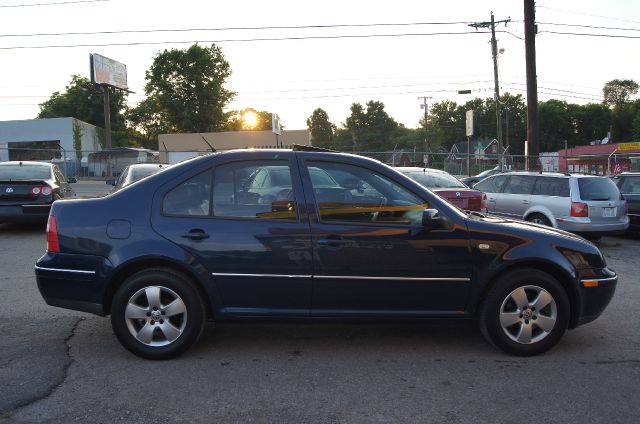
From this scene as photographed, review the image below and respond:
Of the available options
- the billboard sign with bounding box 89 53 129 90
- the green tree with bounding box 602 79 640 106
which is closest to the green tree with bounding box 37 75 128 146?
the billboard sign with bounding box 89 53 129 90

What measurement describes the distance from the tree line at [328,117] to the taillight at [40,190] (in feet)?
160

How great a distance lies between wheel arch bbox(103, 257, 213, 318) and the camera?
13.4 ft

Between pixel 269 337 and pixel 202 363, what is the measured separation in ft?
2.61

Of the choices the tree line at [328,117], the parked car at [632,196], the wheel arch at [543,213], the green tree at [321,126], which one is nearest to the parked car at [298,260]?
the wheel arch at [543,213]

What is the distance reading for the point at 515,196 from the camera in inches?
432

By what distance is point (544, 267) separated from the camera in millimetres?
4281

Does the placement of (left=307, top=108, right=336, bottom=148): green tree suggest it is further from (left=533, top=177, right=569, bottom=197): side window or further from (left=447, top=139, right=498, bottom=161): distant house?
(left=533, top=177, right=569, bottom=197): side window

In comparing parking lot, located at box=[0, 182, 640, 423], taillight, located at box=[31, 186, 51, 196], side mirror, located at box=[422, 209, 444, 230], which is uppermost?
taillight, located at box=[31, 186, 51, 196]

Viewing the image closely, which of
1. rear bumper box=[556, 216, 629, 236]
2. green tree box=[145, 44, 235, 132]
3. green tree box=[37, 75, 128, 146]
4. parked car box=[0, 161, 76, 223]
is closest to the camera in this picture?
rear bumper box=[556, 216, 629, 236]

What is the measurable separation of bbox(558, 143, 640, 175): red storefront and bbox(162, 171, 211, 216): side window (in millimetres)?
10580

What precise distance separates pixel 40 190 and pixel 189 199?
24.6ft

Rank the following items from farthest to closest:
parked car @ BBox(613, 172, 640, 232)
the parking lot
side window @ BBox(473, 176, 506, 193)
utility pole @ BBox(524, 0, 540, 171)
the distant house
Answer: the distant house < utility pole @ BBox(524, 0, 540, 171) < side window @ BBox(473, 176, 506, 193) < parked car @ BBox(613, 172, 640, 232) < the parking lot

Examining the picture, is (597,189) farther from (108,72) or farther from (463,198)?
(108,72)

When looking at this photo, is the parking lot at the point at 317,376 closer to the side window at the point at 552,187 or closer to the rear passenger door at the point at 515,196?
the side window at the point at 552,187
